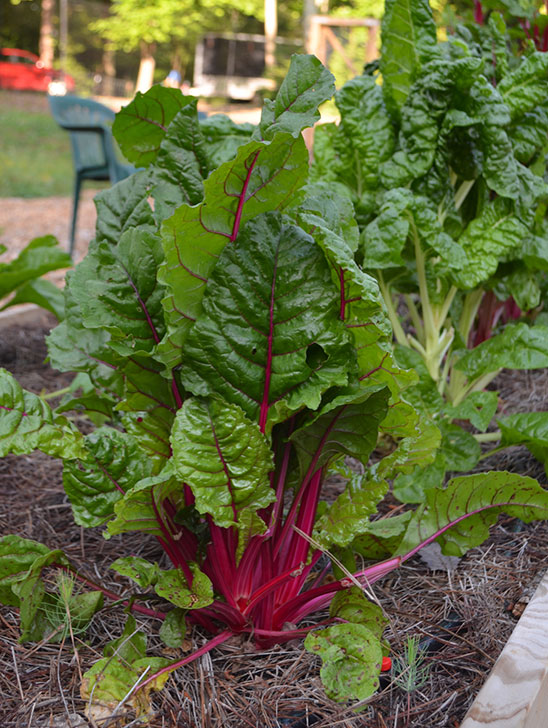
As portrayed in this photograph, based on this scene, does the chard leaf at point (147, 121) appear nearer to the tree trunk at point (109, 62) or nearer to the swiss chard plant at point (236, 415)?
the swiss chard plant at point (236, 415)

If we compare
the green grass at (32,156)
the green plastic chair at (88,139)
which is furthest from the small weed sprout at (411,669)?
the green grass at (32,156)

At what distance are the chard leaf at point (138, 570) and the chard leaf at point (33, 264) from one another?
124 centimetres

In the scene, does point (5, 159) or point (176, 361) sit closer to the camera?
point (176, 361)

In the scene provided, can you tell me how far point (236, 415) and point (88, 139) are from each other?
4295mm

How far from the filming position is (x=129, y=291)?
3.41 feet

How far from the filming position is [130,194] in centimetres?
119

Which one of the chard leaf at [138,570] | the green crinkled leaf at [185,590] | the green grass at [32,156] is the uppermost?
the green crinkled leaf at [185,590]

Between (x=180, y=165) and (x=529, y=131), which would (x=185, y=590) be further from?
(x=529, y=131)

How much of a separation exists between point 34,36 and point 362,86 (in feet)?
81.9

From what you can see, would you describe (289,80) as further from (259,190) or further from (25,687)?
(25,687)

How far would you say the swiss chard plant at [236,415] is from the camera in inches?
37.3

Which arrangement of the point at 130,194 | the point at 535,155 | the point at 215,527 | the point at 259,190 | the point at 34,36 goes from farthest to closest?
the point at 34,36, the point at 535,155, the point at 130,194, the point at 215,527, the point at 259,190

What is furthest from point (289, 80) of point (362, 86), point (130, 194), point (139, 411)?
point (362, 86)

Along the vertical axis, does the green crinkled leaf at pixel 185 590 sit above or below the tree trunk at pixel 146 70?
below
